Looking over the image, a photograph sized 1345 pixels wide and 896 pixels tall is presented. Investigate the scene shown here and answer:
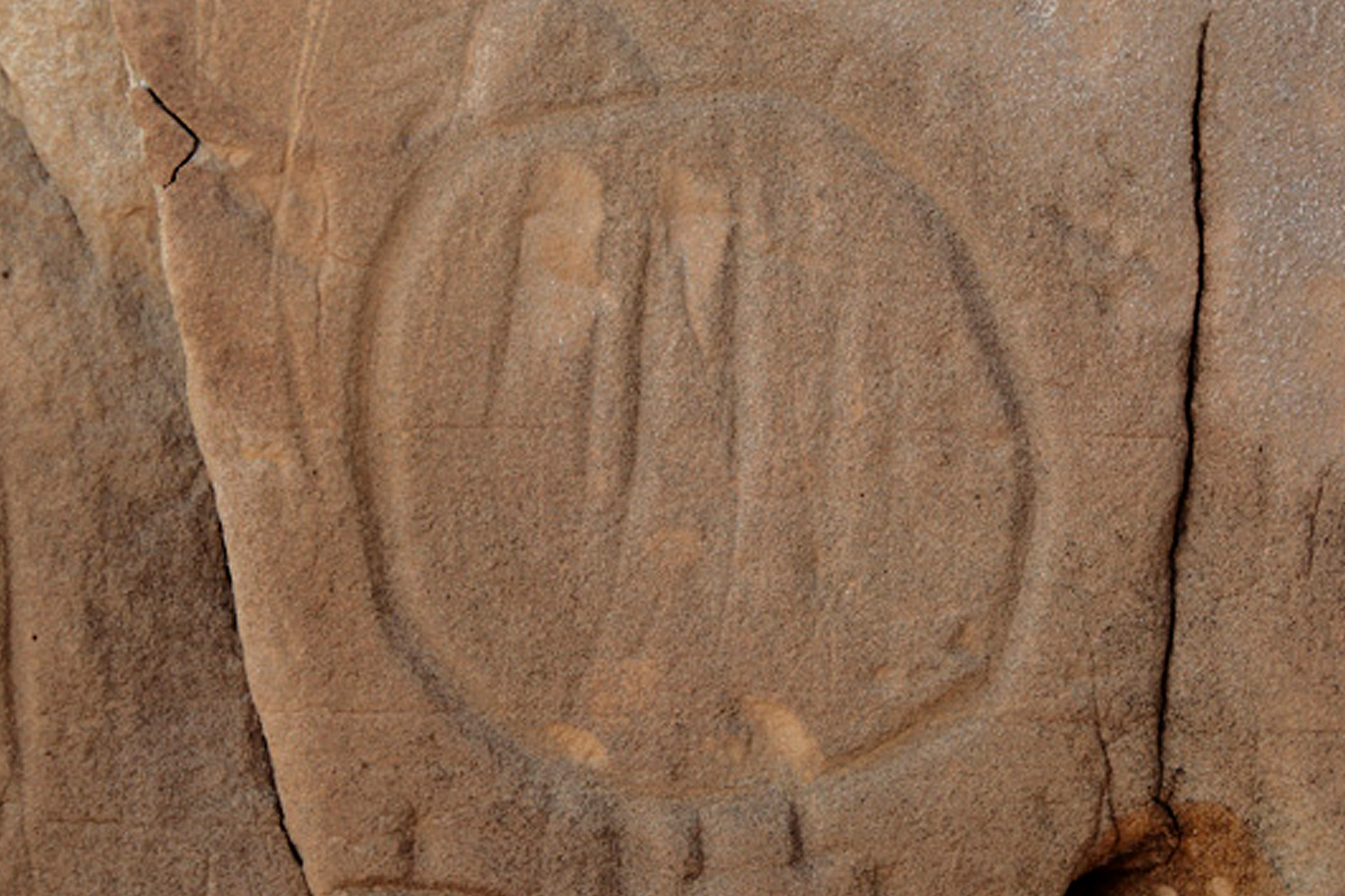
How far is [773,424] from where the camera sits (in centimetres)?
178

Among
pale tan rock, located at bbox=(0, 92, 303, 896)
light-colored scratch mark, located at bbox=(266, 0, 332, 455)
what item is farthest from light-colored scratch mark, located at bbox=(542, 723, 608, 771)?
light-colored scratch mark, located at bbox=(266, 0, 332, 455)

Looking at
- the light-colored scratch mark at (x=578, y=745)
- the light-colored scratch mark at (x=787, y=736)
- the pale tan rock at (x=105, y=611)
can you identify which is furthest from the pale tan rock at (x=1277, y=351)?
the pale tan rock at (x=105, y=611)

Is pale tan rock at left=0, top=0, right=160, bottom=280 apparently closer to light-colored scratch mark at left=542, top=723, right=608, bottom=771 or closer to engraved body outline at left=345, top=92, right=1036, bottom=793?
engraved body outline at left=345, top=92, right=1036, bottom=793

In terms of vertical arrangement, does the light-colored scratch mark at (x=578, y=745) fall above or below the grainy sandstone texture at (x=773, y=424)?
below

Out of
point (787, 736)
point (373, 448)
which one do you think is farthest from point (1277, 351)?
point (373, 448)

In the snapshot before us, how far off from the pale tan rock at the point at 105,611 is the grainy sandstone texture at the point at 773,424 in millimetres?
101

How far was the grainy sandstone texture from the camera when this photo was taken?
1.76 metres

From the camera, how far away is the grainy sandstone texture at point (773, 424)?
1.76 m

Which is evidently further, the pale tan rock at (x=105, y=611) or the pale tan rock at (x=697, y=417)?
the pale tan rock at (x=105, y=611)

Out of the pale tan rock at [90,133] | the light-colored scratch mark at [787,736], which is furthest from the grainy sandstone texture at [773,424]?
the pale tan rock at [90,133]

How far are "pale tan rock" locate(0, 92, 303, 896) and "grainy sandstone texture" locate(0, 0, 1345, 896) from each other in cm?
10

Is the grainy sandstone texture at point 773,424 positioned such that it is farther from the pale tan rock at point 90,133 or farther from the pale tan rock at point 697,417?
the pale tan rock at point 90,133

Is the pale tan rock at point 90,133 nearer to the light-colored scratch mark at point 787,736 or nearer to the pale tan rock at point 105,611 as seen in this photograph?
the pale tan rock at point 105,611

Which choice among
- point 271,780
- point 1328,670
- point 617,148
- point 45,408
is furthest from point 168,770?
point 1328,670
